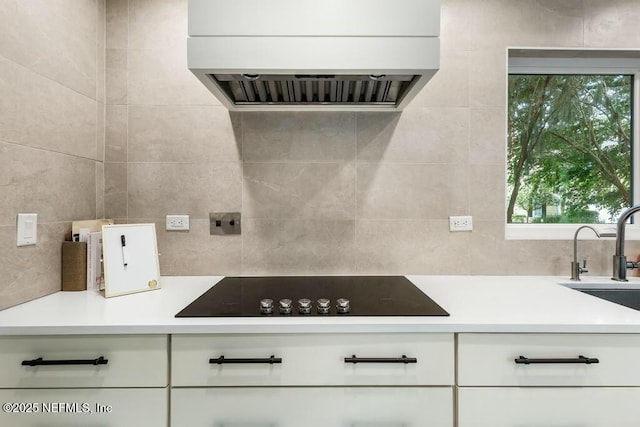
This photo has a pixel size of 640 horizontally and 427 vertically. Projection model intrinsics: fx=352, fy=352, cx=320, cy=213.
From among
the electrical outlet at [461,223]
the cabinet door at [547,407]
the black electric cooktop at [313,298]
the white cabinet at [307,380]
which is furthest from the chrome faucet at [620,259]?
the white cabinet at [307,380]

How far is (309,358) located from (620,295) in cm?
147

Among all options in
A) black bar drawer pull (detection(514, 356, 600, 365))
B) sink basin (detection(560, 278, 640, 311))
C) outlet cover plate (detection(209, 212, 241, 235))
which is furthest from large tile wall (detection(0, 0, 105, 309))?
sink basin (detection(560, 278, 640, 311))

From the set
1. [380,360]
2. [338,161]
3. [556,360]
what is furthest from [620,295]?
[338,161]

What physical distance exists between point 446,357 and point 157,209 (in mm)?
1383

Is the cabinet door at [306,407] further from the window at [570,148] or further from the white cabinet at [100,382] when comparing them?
the window at [570,148]

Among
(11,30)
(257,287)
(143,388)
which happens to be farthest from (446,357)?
(11,30)

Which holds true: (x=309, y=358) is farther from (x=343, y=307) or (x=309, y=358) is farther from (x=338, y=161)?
(x=338, y=161)

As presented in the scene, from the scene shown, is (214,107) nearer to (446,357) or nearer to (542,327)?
(446,357)

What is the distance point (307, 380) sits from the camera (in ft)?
3.36

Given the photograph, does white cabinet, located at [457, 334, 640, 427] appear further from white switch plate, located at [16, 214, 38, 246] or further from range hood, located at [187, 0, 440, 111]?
white switch plate, located at [16, 214, 38, 246]

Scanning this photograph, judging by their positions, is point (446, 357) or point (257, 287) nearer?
point (446, 357)

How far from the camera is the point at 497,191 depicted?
1.68 metres

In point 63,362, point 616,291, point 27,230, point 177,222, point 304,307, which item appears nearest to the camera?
point 63,362

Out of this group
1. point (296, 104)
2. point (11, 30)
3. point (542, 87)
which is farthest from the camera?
point (542, 87)
